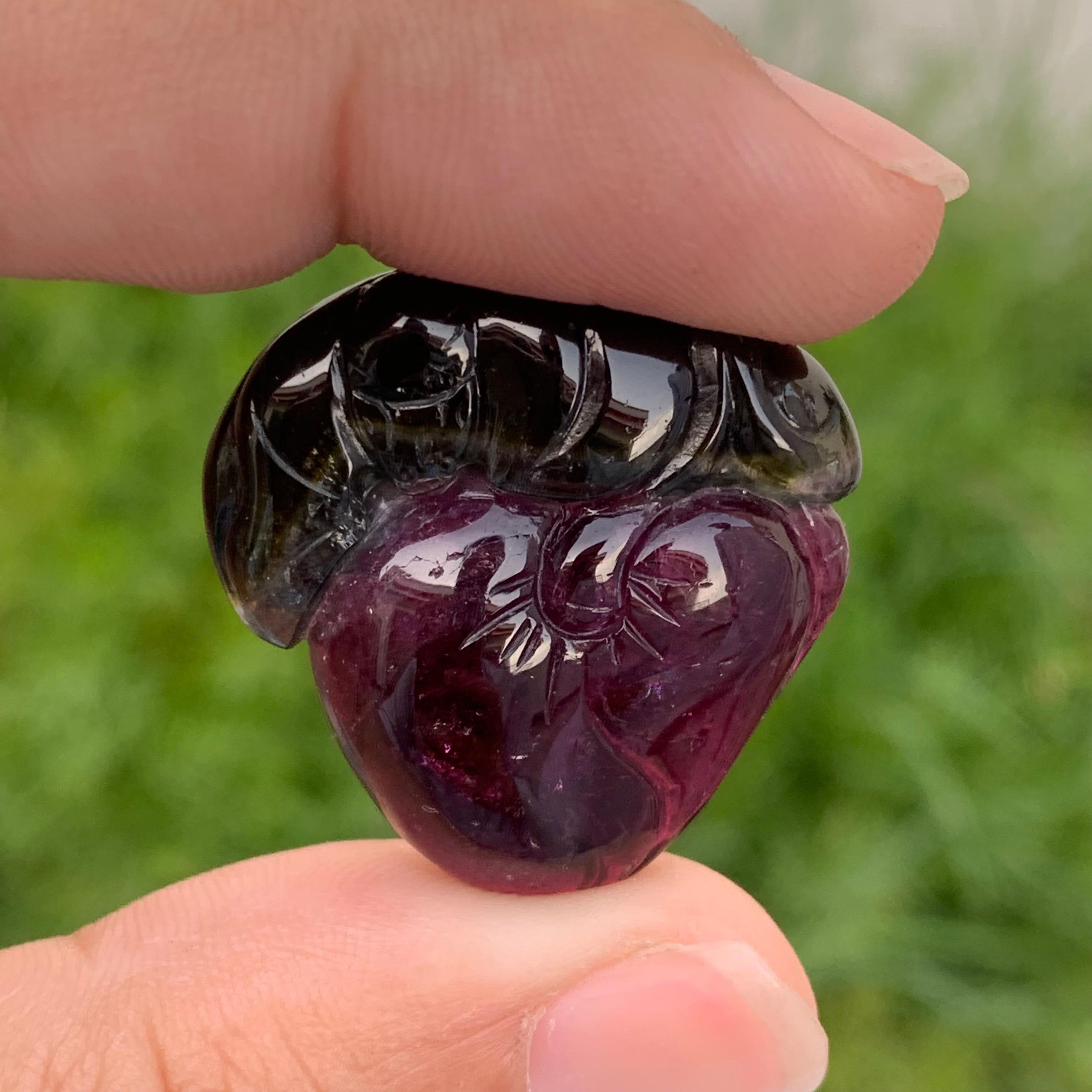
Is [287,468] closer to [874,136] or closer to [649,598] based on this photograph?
[649,598]

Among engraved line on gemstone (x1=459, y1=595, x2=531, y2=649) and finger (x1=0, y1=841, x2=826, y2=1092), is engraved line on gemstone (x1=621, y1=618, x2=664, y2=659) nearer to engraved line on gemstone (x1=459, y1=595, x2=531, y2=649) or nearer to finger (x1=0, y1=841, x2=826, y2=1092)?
engraved line on gemstone (x1=459, y1=595, x2=531, y2=649)

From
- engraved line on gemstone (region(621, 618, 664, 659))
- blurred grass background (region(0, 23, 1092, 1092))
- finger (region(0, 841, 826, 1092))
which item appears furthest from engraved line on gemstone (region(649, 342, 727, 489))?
blurred grass background (region(0, 23, 1092, 1092))

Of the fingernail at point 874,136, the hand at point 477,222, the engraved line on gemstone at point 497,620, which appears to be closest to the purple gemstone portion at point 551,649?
the engraved line on gemstone at point 497,620

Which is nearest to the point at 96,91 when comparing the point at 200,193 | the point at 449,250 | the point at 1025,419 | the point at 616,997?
the point at 200,193

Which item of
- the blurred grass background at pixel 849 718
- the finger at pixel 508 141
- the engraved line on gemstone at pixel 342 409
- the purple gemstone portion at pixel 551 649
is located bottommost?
the blurred grass background at pixel 849 718

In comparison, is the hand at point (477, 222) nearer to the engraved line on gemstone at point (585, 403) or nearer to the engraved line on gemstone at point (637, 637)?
the engraved line on gemstone at point (585, 403)

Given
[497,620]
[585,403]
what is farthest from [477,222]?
[497,620]

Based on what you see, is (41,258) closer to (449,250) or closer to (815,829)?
(449,250)
